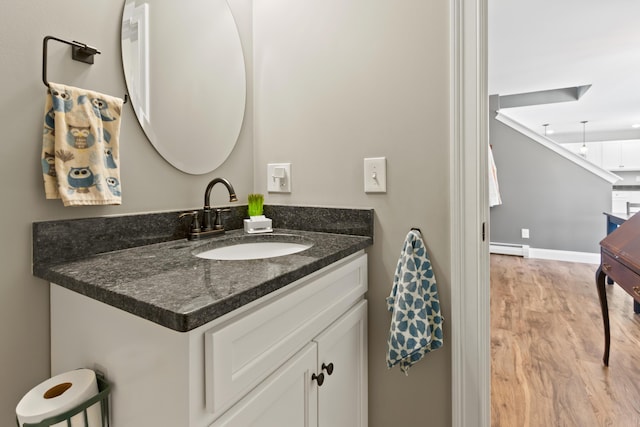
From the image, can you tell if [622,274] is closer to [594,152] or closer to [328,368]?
[328,368]

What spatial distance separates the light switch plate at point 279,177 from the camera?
1.37m

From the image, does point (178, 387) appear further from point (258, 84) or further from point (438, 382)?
point (258, 84)

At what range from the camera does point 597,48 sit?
315cm

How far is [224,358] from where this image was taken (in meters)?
0.57

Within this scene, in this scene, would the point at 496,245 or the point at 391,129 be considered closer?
the point at 391,129

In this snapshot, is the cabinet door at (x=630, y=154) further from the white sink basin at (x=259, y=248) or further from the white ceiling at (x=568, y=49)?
the white sink basin at (x=259, y=248)

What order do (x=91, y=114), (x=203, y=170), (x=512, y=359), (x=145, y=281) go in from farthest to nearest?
1. (x=512, y=359)
2. (x=203, y=170)
3. (x=91, y=114)
4. (x=145, y=281)

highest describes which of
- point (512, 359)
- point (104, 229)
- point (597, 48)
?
point (597, 48)

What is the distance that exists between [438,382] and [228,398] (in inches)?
31.6

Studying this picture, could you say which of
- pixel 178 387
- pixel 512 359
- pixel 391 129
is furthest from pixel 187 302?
pixel 512 359

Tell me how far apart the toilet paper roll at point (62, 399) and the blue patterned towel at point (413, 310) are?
0.78 meters

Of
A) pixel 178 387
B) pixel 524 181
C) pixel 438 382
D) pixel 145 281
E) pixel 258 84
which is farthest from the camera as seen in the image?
pixel 524 181

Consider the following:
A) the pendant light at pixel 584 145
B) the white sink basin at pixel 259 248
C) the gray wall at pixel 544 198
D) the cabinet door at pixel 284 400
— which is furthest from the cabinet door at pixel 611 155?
the cabinet door at pixel 284 400

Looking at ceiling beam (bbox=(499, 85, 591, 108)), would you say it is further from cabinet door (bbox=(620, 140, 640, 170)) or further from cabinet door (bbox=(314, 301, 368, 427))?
cabinet door (bbox=(314, 301, 368, 427))
